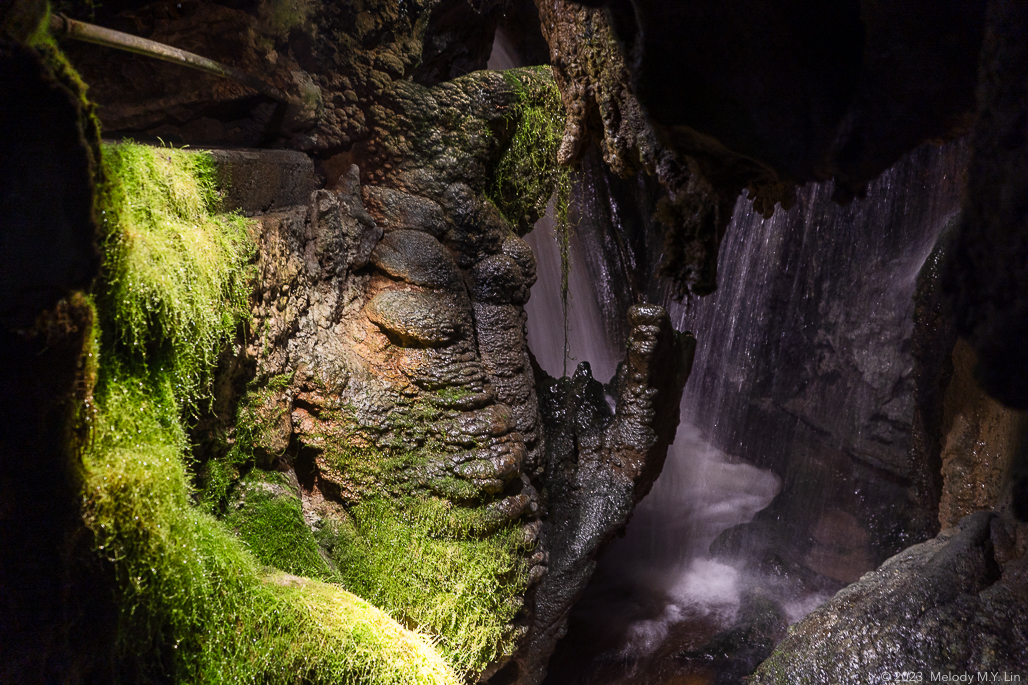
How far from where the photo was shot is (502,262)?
15.2 ft

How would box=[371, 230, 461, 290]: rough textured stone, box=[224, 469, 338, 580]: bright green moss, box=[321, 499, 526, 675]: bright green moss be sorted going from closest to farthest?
box=[224, 469, 338, 580]: bright green moss, box=[321, 499, 526, 675]: bright green moss, box=[371, 230, 461, 290]: rough textured stone

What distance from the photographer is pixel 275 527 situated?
3.29 metres

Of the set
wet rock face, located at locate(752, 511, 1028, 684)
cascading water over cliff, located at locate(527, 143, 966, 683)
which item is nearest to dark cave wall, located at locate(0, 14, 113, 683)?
wet rock face, located at locate(752, 511, 1028, 684)

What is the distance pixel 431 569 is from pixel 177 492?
1.70m

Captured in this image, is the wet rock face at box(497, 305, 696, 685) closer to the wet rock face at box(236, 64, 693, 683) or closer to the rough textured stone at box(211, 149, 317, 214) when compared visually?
the wet rock face at box(236, 64, 693, 683)

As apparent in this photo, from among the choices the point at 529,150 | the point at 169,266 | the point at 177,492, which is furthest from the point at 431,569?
the point at 529,150

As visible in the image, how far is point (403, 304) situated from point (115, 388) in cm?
199

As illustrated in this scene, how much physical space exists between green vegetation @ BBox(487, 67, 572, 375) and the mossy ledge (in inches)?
99.3

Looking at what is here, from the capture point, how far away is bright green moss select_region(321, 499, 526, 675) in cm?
362

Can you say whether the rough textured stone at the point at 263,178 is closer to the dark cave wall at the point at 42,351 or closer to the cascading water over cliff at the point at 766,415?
the dark cave wall at the point at 42,351

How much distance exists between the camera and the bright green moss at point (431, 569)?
362 cm

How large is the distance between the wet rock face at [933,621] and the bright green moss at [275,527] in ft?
7.49

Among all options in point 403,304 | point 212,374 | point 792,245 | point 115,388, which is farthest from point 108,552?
point 792,245

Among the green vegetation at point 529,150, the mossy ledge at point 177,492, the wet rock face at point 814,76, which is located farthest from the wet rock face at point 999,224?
the green vegetation at point 529,150
